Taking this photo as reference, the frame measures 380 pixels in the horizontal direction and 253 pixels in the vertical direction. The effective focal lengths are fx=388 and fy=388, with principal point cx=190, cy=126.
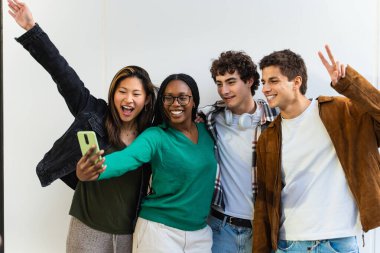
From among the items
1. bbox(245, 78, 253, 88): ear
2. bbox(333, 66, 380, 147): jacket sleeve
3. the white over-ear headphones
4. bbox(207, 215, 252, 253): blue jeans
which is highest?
bbox(245, 78, 253, 88): ear

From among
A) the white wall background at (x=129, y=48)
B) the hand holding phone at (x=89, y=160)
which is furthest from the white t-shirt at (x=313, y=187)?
the hand holding phone at (x=89, y=160)

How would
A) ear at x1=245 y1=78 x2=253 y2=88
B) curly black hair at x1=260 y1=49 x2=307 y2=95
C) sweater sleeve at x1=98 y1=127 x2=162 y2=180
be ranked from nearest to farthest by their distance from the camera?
sweater sleeve at x1=98 y1=127 x2=162 y2=180
curly black hair at x1=260 y1=49 x2=307 y2=95
ear at x1=245 y1=78 x2=253 y2=88

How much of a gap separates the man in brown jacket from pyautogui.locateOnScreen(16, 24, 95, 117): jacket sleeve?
848mm

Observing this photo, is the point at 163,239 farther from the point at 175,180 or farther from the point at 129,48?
the point at 129,48

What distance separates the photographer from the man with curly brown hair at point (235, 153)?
72.5 inches

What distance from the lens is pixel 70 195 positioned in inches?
89.4

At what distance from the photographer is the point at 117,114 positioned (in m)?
1.77

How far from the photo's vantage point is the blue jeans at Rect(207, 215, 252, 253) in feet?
6.02

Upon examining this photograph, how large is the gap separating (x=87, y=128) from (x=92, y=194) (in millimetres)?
293

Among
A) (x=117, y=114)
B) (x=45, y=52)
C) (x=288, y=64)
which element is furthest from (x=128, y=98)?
(x=288, y=64)

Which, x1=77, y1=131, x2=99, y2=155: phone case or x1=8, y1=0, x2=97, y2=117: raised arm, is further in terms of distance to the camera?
x1=8, y1=0, x2=97, y2=117: raised arm

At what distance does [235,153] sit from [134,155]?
0.55 m

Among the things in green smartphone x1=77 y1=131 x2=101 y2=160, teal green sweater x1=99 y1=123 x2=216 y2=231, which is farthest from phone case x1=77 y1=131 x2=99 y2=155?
teal green sweater x1=99 y1=123 x2=216 y2=231

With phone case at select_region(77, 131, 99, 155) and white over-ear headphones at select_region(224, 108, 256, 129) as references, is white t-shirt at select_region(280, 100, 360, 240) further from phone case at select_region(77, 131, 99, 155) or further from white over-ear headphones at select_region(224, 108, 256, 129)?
phone case at select_region(77, 131, 99, 155)
